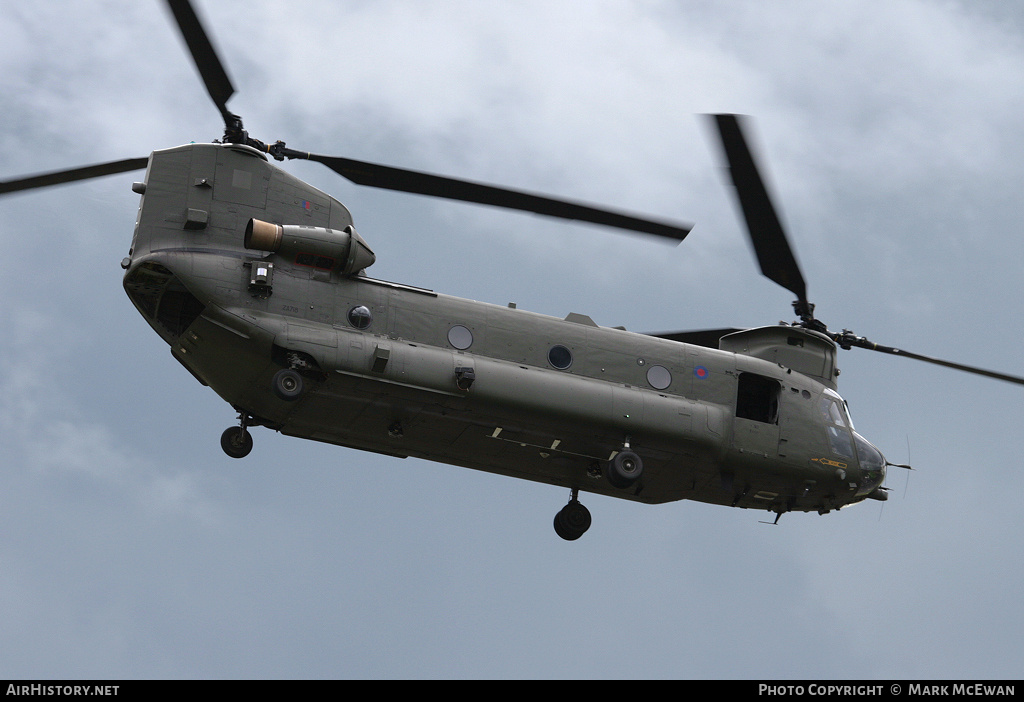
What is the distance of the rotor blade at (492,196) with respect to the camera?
80.4 feet

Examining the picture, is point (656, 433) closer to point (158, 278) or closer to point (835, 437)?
point (835, 437)

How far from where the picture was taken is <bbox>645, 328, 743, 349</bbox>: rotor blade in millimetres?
29125

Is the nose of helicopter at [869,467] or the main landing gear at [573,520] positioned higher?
the nose of helicopter at [869,467]

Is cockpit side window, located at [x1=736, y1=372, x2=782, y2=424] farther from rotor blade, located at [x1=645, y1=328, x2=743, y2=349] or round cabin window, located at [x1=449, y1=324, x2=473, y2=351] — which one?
round cabin window, located at [x1=449, y1=324, x2=473, y2=351]

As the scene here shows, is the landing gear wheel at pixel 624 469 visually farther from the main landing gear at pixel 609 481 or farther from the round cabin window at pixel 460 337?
the round cabin window at pixel 460 337

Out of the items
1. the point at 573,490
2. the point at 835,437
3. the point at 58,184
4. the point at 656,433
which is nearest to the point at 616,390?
the point at 656,433

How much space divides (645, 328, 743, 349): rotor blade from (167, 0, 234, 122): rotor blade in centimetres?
1067

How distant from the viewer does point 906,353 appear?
1120 inches

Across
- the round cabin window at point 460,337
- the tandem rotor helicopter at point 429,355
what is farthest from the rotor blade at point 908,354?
the round cabin window at point 460,337

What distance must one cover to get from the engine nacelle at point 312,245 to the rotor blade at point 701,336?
24.2 ft

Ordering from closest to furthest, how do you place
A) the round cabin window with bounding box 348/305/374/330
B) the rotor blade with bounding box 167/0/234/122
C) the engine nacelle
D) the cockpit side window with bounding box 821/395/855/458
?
the rotor blade with bounding box 167/0/234/122 < the engine nacelle < the round cabin window with bounding box 348/305/374/330 < the cockpit side window with bounding box 821/395/855/458

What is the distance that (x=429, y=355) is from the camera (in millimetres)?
24562

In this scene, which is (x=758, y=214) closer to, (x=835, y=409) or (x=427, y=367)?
(x=835, y=409)

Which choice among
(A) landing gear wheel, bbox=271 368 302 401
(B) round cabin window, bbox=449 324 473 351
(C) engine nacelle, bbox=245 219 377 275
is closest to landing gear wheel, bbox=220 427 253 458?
(A) landing gear wheel, bbox=271 368 302 401
